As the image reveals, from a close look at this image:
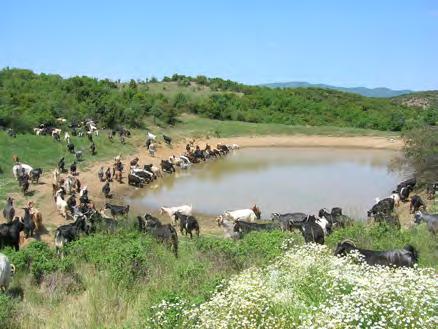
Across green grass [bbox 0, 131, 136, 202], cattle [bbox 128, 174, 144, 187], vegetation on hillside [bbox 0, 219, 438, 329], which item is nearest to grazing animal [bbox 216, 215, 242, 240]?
vegetation on hillside [bbox 0, 219, 438, 329]

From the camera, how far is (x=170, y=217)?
20.8 m

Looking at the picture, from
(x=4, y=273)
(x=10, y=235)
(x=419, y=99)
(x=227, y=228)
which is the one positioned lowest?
(x=227, y=228)

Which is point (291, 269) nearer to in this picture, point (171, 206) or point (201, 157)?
point (171, 206)

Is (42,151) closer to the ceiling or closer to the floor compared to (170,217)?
closer to the ceiling

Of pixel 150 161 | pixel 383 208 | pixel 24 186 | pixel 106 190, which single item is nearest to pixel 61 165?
pixel 106 190

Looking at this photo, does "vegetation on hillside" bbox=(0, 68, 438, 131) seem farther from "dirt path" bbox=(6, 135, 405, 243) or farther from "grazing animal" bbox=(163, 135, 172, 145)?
"dirt path" bbox=(6, 135, 405, 243)

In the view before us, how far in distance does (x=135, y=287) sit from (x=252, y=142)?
33.5 m

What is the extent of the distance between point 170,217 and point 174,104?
29517 millimetres

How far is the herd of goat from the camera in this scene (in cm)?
1188

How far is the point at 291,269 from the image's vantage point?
860 cm

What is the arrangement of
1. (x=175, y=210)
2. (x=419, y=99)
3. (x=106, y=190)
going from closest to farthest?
(x=175, y=210) < (x=106, y=190) < (x=419, y=99)

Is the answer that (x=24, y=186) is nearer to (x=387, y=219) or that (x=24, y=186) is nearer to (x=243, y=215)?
(x=243, y=215)

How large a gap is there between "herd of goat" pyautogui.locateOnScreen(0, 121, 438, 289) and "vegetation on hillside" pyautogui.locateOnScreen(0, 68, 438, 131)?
1037 centimetres

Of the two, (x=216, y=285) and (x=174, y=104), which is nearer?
(x=216, y=285)
